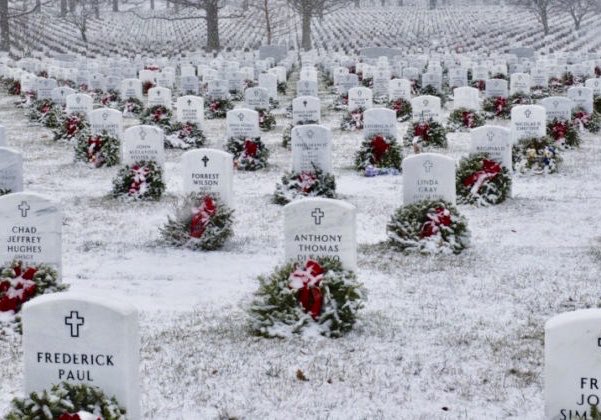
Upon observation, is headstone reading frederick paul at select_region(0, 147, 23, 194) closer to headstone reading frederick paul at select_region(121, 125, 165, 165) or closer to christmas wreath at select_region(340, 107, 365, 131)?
headstone reading frederick paul at select_region(121, 125, 165, 165)

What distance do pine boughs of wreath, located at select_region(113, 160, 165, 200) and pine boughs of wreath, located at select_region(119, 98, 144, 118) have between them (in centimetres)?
1098

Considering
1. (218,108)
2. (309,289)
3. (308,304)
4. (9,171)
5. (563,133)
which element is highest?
(218,108)

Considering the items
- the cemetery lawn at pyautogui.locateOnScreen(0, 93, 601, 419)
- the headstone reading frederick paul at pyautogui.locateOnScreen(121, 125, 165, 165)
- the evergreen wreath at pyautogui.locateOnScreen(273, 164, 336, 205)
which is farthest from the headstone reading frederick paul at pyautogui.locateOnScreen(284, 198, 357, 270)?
the headstone reading frederick paul at pyautogui.locateOnScreen(121, 125, 165, 165)

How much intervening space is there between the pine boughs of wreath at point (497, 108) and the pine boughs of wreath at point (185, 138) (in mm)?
7949

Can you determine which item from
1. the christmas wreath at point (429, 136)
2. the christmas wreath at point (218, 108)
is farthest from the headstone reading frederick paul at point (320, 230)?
the christmas wreath at point (218, 108)

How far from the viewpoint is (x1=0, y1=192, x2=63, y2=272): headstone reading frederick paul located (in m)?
8.97

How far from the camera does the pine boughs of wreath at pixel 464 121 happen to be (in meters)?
21.7

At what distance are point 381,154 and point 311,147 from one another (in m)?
2.76

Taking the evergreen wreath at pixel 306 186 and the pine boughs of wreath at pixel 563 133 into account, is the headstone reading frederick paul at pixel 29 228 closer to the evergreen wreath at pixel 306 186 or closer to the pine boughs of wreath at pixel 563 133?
the evergreen wreath at pixel 306 186

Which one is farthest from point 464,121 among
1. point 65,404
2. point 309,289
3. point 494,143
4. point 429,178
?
point 65,404

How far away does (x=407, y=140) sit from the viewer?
19.1 metres

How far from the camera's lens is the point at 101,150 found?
57.2 feet

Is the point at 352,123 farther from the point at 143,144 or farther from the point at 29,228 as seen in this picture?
the point at 29,228

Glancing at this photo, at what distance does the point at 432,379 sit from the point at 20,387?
3.01 m
